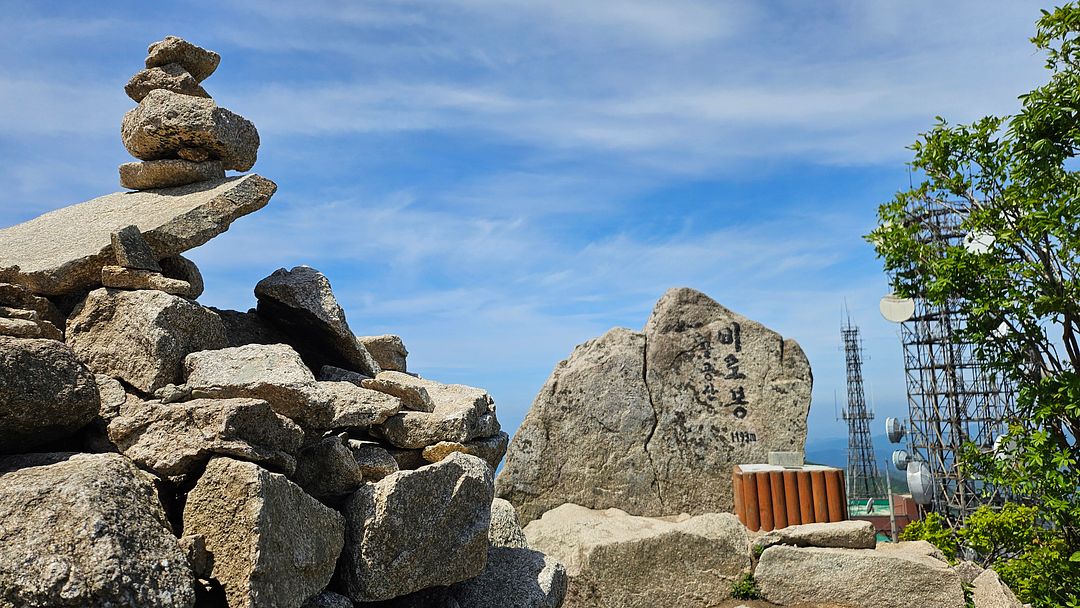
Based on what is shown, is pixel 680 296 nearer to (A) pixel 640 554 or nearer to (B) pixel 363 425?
(A) pixel 640 554

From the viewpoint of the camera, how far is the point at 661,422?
1181cm

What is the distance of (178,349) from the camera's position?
6.05 meters

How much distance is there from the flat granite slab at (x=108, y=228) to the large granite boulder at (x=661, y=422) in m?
5.59

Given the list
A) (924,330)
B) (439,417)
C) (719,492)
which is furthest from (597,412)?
(924,330)

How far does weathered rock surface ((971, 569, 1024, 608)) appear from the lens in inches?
374

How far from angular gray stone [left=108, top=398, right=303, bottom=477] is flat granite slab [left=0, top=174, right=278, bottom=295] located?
66.2 inches

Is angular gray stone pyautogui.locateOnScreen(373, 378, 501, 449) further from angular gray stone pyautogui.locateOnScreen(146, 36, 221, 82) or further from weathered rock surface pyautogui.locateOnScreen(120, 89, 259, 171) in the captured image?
angular gray stone pyautogui.locateOnScreen(146, 36, 221, 82)

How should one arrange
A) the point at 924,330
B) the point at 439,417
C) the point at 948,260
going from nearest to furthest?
the point at 439,417
the point at 948,260
the point at 924,330

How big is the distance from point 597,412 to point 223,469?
7475 millimetres

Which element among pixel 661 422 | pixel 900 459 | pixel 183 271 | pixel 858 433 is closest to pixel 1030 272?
pixel 661 422

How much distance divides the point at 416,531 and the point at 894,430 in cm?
3024

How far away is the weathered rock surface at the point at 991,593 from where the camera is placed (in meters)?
9.51

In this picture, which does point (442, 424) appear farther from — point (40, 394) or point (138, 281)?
point (40, 394)

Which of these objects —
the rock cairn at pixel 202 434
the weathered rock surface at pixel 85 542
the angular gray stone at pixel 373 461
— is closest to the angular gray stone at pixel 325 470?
the rock cairn at pixel 202 434
